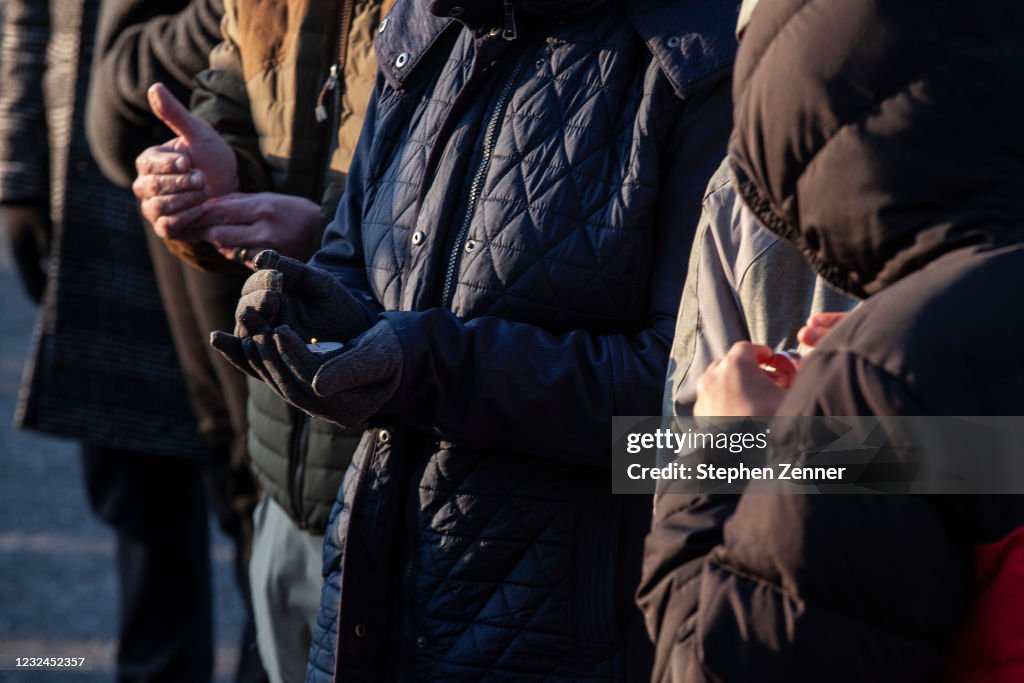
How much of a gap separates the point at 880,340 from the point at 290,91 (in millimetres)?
1693

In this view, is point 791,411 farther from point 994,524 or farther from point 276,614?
point 276,614

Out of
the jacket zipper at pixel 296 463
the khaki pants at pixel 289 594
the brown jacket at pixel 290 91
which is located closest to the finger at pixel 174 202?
the brown jacket at pixel 290 91

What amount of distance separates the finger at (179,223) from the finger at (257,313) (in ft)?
2.59

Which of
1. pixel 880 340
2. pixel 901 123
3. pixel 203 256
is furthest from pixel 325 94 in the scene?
pixel 880 340

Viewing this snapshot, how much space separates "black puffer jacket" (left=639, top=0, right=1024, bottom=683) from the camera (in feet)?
3.93

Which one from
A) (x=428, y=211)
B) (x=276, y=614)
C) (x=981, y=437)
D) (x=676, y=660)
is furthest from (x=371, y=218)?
(x=981, y=437)

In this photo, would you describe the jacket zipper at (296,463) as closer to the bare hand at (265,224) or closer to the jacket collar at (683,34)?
the bare hand at (265,224)

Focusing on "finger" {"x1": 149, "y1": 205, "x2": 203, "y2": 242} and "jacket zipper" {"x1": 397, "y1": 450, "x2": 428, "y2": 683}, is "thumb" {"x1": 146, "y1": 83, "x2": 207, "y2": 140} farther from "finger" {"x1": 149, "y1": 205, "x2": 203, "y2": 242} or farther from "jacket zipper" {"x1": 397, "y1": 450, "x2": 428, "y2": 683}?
"jacket zipper" {"x1": 397, "y1": 450, "x2": 428, "y2": 683}

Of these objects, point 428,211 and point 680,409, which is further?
point 428,211

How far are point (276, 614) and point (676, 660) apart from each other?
56.6 inches

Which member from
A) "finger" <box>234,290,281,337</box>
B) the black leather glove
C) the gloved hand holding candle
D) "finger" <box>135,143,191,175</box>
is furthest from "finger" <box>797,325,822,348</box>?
the black leather glove

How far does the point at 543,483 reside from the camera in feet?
6.60

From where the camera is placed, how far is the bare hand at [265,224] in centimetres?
259

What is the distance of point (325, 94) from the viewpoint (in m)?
2.62
